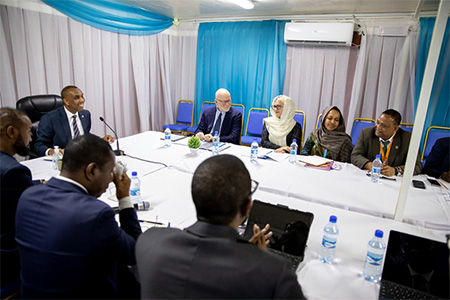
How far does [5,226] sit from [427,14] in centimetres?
510

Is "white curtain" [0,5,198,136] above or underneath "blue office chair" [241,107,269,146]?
above

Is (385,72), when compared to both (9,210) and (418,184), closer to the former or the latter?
(418,184)

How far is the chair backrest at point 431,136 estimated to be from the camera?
3805mm

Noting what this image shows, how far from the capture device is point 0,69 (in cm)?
326

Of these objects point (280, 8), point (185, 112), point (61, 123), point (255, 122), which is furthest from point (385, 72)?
point (61, 123)

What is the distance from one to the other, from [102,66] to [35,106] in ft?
5.53

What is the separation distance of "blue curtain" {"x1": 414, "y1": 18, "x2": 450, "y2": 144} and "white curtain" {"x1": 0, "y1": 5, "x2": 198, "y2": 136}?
3777 millimetres

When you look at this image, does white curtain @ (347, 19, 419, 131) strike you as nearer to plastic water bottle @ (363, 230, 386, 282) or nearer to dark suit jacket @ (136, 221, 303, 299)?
plastic water bottle @ (363, 230, 386, 282)

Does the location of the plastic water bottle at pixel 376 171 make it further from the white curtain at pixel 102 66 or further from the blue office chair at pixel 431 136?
the white curtain at pixel 102 66

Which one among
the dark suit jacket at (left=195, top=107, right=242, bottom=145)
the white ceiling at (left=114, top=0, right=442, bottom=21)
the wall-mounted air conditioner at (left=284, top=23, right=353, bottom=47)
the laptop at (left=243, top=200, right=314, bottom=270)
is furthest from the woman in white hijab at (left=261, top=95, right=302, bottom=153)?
the laptop at (left=243, top=200, right=314, bottom=270)

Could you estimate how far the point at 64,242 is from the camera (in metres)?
0.99

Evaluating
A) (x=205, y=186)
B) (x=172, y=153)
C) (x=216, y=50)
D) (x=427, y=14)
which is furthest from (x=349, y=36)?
(x=205, y=186)

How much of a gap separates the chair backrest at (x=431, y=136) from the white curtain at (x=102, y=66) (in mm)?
4060

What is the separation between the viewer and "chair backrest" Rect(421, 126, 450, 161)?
12.5 feet
